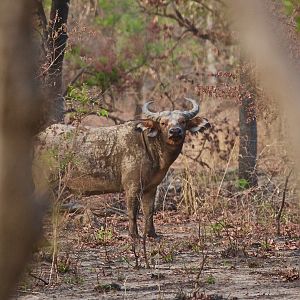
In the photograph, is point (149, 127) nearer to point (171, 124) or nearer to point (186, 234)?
point (171, 124)

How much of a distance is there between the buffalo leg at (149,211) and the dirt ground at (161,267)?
204 millimetres

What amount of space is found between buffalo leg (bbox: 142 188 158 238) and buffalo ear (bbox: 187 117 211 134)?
0.83 metres

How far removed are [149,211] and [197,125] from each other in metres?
1.13

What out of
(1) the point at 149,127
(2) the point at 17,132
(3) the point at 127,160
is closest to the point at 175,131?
(1) the point at 149,127

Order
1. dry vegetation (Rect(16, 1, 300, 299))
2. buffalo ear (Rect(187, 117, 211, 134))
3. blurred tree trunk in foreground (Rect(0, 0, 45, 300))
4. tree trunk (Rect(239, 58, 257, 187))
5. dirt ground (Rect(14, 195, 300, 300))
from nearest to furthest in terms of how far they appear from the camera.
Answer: blurred tree trunk in foreground (Rect(0, 0, 45, 300))
dirt ground (Rect(14, 195, 300, 300))
dry vegetation (Rect(16, 1, 300, 299))
buffalo ear (Rect(187, 117, 211, 134))
tree trunk (Rect(239, 58, 257, 187))

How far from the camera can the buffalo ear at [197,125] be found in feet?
36.0

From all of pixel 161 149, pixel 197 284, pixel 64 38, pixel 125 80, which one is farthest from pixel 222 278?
pixel 125 80

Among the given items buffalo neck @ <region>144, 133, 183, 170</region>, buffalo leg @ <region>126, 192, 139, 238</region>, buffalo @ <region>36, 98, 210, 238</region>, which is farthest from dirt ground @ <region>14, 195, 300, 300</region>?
buffalo neck @ <region>144, 133, 183, 170</region>

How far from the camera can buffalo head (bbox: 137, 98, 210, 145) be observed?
411 inches

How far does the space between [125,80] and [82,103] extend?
914 centimetres

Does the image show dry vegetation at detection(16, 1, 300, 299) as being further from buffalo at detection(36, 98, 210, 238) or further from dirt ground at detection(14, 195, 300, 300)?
buffalo at detection(36, 98, 210, 238)

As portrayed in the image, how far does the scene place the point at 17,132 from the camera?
4.88 ft

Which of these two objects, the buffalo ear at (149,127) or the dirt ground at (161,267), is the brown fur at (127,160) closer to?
the buffalo ear at (149,127)

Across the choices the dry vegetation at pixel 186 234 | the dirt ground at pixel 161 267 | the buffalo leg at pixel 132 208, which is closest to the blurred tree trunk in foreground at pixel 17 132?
the dry vegetation at pixel 186 234
